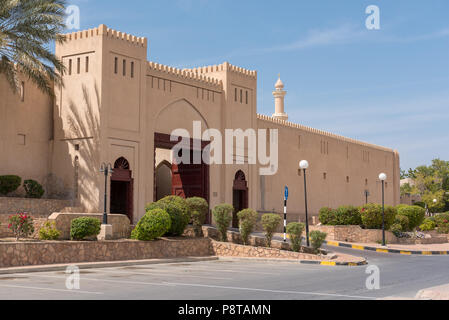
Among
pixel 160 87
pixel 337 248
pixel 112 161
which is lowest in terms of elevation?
pixel 337 248

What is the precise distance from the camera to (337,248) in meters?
26.6

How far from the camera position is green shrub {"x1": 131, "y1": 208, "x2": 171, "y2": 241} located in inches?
811

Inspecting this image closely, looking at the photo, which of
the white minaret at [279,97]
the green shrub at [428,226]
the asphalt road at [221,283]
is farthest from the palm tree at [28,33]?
the green shrub at [428,226]

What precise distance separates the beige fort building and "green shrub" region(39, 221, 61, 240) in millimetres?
5013

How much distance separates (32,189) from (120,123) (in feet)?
14.6

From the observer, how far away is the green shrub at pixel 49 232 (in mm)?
18641

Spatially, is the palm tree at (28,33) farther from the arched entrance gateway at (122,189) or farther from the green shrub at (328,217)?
the green shrub at (328,217)

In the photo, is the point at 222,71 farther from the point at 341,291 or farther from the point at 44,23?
the point at 341,291

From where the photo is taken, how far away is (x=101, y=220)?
21.4 meters

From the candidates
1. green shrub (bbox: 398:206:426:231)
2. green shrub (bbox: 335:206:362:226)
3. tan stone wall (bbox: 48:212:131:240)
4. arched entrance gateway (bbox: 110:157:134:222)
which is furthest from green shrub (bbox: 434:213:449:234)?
tan stone wall (bbox: 48:212:131:240)

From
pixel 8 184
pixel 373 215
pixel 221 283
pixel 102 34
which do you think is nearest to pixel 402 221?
pixel 373 215

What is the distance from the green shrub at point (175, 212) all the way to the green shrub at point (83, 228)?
3.49 meters
